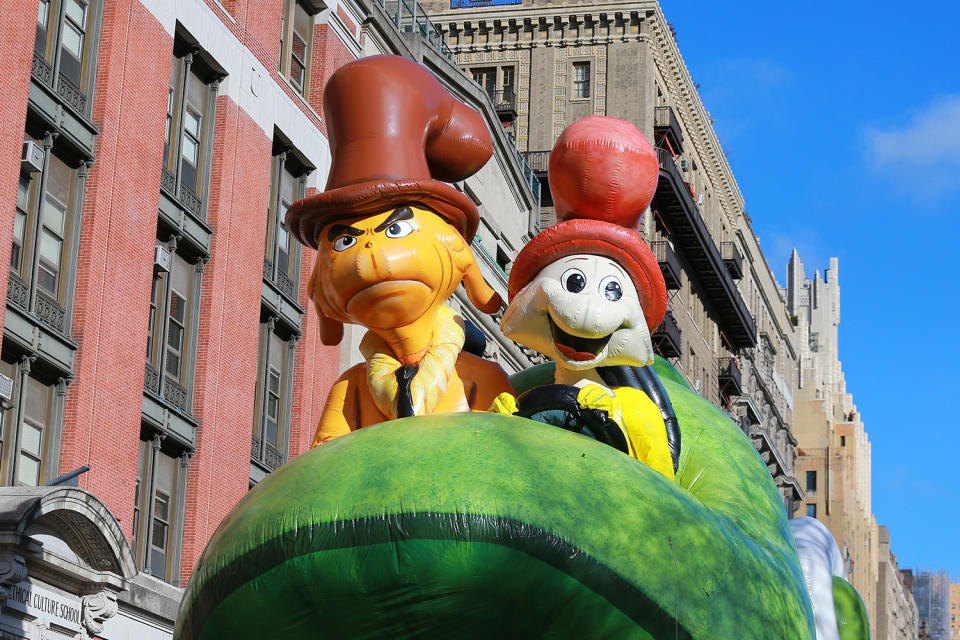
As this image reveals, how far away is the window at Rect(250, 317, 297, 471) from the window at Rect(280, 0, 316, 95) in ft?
14.7

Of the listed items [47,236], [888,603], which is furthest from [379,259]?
[888,603]

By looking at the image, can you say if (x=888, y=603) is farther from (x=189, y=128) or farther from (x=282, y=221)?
(x=189, y=128)

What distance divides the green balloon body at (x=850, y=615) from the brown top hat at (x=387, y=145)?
113 inches

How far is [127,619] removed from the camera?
1931 cm

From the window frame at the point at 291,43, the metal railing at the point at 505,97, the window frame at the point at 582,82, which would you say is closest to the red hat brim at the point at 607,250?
the window frame at the point at 291,43

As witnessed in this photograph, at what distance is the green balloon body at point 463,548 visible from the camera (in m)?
4.23

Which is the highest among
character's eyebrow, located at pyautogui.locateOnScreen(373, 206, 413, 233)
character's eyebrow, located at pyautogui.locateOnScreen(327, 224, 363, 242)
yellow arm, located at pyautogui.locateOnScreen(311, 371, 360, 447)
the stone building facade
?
the stone building facade

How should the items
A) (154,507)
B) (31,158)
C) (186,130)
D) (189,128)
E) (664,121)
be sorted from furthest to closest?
1. (664,121)
2. (189,128)
3. (186,130)
4. (154,507)
5. (31,158)

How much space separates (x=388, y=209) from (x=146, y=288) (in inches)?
580

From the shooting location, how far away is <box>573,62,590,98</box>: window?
159 ft

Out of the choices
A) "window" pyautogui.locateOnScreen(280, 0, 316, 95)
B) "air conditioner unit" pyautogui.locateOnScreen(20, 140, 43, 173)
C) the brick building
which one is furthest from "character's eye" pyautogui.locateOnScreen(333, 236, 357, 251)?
"window" pyautogui.locateOnScreen(280, 0, 316, 95)

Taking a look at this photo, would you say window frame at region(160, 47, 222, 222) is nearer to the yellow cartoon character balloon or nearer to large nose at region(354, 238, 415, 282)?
the yellow cartoon character balloon

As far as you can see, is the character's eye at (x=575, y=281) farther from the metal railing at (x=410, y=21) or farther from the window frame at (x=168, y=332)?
the metal railing at (x=410, y=21)

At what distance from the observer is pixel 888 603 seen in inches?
4011
